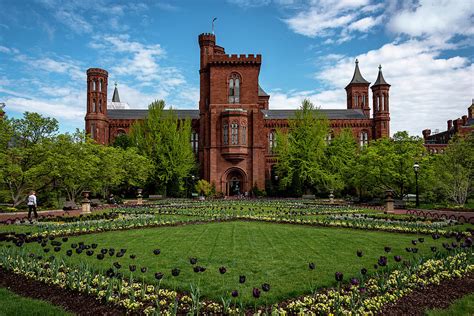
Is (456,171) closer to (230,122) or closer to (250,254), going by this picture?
(250,254)

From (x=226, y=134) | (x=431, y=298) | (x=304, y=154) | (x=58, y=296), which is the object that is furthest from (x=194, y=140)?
(x=431, y=298)

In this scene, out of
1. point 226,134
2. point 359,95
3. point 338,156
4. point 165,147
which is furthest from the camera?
point 359,95

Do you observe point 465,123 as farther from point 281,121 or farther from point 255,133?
point 255,133

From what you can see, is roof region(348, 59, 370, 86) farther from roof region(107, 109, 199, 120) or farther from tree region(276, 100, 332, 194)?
roof region(107, 109, 199, 120)

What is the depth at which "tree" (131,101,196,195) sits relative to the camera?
4234cm

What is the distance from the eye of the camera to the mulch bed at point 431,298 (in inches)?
209

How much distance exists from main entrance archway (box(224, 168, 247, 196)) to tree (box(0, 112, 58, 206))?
2208 centimetres

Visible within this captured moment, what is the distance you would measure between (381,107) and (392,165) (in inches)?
1217

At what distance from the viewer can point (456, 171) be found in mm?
24125

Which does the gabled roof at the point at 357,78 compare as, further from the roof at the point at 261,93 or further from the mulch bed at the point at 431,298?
the mulch bed at the point at 431,298

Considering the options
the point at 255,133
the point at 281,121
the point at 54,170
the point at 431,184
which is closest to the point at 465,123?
the point at 281,121

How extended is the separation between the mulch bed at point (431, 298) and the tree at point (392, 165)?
20.9 metres

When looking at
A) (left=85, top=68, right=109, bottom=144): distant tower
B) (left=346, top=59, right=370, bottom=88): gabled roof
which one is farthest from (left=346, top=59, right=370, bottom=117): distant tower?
(left=85, top=68, right=109, bottom=144): distant tower

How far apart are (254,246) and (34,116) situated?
20.6 metres
